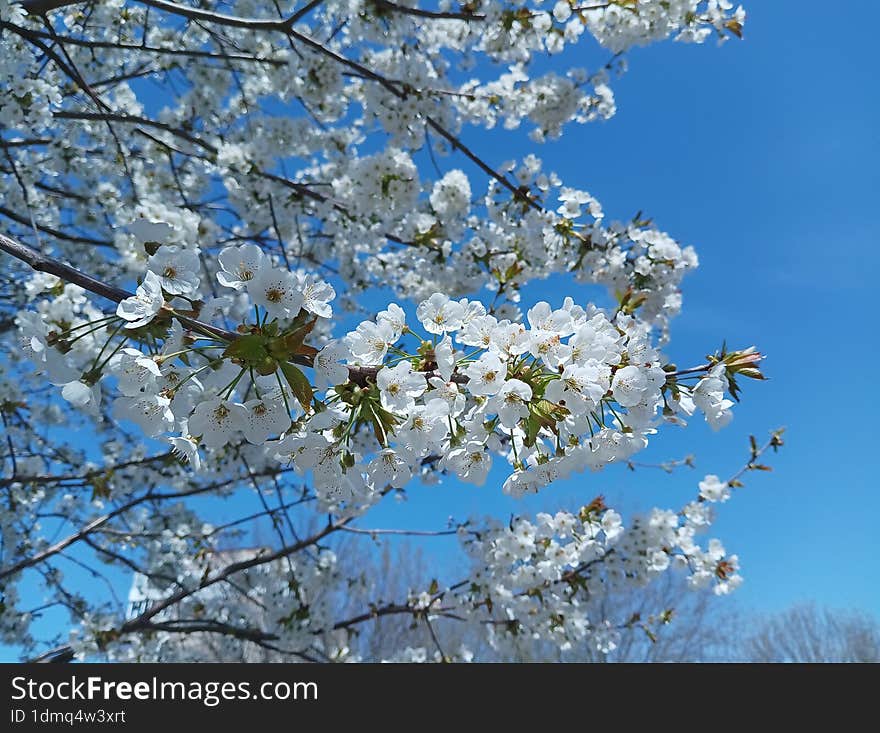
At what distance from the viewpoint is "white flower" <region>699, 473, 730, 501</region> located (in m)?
4.62

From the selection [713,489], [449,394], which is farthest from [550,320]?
[713,489]

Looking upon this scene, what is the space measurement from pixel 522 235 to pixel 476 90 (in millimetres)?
1442

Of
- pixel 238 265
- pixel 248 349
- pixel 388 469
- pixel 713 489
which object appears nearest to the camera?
pixel 248 349

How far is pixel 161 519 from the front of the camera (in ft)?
16.4

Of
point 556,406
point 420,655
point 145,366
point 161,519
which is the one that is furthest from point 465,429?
point 420,655

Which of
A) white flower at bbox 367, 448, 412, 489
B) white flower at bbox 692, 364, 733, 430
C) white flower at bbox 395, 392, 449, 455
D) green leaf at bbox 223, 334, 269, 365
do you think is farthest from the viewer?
white flower at bbox 692, 364, 733, 430

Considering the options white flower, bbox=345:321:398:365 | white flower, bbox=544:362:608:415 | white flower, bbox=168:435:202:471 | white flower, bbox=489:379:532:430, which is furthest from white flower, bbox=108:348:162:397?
white flower, bbox=544:362:608:415

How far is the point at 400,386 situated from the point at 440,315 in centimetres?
23

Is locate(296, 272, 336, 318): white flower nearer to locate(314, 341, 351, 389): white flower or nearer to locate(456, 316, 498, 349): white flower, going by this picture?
locate(314, 341, 351, 389): white flower

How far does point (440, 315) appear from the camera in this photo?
130cm

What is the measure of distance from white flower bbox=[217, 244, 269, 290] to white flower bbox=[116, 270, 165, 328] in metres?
0.12

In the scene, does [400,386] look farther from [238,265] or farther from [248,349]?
[238,265]
